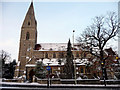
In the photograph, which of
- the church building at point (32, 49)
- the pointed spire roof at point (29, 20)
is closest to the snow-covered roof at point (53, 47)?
the church building at point (32, 49)

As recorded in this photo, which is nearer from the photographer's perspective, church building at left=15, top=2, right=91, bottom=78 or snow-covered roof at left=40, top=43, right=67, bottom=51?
church building at left=15, top=2, right=91, bottom=78

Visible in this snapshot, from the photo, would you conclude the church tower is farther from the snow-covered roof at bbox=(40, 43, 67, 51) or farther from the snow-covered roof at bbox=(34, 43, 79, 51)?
the snow-covered roof at bbox=(40, 43, 67, 51)

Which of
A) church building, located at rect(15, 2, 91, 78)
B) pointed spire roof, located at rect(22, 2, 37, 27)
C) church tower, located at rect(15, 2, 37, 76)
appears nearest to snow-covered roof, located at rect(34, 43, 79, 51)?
church building, located at rect(15, 2, 91, 78)

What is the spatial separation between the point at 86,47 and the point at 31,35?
32.8 m

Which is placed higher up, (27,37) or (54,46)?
(27,37)

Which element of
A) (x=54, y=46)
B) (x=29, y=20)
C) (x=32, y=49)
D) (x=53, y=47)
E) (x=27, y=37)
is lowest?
(x=32, y=49)

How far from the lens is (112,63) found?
23.6 m

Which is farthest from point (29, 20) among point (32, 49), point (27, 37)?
point (32, 49)

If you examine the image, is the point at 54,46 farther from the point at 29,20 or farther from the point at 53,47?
the point at 29,20

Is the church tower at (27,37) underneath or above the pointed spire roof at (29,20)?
underneath

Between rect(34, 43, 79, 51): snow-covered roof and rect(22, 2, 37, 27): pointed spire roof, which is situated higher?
rect(22, 2, 37, 27): pointed spire roof

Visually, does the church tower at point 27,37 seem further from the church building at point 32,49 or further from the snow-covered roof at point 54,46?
the snow-covered roof at point 54,46

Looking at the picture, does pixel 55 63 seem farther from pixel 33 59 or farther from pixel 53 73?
pixel 33 59

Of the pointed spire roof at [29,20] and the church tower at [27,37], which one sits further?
the pointed spire roof at [29,20]
